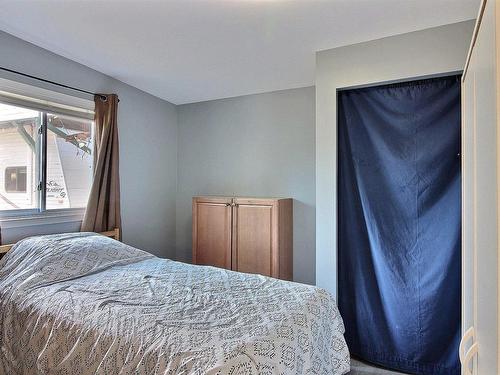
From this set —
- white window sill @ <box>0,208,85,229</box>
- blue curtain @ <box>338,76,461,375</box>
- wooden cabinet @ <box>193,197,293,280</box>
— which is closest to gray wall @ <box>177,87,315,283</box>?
wooden cabinet @ <box>193,197,293,280</box>

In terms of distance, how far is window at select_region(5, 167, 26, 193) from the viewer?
239 cm

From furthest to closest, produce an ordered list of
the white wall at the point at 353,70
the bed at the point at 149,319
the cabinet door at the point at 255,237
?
the cabinet door at the point at 255,237, the white wall at the point at 353,70, the bed at the point at 149,319

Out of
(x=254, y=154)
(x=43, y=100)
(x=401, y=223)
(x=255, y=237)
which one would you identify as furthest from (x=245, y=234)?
(x=43, y=100)

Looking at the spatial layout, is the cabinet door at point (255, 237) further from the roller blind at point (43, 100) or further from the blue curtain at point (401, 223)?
the roller blind at point (43, 100)

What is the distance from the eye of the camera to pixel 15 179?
2.44m

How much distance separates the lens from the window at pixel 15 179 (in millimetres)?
2391

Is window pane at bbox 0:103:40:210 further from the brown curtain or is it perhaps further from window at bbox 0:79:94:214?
the brown curtain

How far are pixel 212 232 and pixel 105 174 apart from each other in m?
1.22

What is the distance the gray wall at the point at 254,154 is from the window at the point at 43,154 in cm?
129

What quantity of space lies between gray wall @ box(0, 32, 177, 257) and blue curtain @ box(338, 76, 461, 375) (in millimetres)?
2206

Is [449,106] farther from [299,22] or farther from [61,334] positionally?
[61,334]

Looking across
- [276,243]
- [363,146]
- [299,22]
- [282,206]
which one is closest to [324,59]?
[299,22]

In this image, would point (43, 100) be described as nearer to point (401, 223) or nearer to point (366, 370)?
point (401, 223)

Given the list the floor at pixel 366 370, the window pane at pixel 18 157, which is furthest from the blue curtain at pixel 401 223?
the window pane at pixel 18 157
